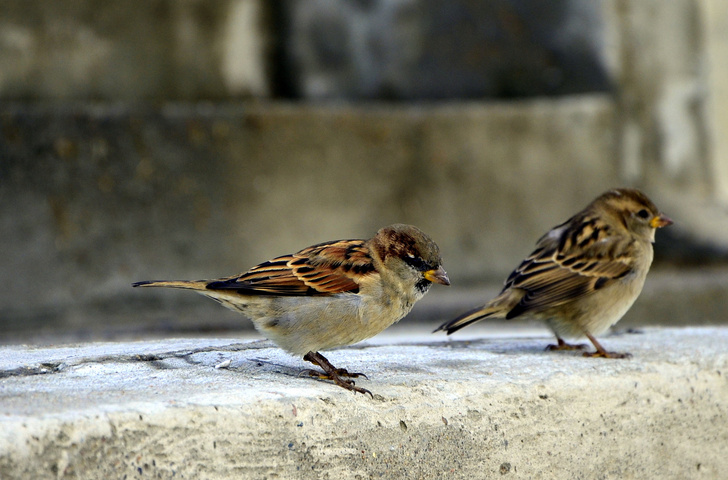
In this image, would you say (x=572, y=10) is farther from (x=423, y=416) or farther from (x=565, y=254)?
(x=423, y=416)

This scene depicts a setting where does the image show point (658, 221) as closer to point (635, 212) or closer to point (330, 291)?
point (635, 212)

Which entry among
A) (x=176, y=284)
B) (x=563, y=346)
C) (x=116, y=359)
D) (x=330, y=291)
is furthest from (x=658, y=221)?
(x=116, y=359)

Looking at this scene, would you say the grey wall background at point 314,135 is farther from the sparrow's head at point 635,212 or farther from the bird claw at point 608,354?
the bird claw at point 608,354

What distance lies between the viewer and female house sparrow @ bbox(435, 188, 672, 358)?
12.2 feet

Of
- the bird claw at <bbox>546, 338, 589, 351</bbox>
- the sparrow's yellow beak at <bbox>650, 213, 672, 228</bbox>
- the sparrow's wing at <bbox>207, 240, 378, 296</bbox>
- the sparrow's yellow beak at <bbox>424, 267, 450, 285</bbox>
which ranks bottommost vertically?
the bird claw at <bbox>546, 338, 589, 351</bbox>

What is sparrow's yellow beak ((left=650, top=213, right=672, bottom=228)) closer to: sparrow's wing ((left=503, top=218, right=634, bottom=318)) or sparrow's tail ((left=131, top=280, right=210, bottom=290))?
sparrow's wing ((left=503, top=218, right=634, bottom=318))

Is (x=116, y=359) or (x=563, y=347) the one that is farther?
(x=563, y=347)

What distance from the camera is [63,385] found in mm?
2508

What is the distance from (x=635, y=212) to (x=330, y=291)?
1726 millimetres

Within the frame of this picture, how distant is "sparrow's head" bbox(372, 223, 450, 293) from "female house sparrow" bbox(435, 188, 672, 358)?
1.78 ft

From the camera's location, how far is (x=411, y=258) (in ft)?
9.80

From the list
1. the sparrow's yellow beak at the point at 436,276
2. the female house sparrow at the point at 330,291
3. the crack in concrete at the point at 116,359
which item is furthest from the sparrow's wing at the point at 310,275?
the crack in concrete at the point at 116,359

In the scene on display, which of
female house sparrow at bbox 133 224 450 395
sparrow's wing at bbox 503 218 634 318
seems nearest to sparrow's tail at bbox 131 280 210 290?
female house sparrow at bbox 133 224 450 395

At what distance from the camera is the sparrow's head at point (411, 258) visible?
9.77ft
